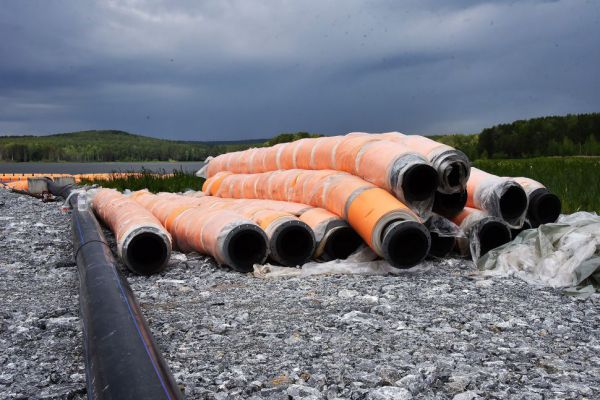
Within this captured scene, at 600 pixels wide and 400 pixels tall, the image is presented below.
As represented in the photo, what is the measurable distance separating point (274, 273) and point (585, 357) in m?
3.69

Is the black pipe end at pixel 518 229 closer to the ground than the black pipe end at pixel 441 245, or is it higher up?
higher up

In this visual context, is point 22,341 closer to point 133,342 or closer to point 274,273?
point 133,342

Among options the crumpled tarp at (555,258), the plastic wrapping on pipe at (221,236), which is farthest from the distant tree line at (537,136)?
the plastic wrapping on pipe at (221,236)

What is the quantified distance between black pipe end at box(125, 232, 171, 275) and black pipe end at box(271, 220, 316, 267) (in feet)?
4.47

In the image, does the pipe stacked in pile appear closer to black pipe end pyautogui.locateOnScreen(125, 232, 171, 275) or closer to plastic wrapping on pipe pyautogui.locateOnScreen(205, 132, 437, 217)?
plastic wrapping on pipe pyautogui.locateOnScreen(205, 132, 437, 217)

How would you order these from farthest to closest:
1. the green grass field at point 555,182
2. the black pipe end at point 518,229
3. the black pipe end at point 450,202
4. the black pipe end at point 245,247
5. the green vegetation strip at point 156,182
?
the green vegetation strip at point 156,182 → the green grass field at point 555,182 → the black pipe end at point 518,229 → the black pipe end at point 450,202 → the black pipe end at point 245,247

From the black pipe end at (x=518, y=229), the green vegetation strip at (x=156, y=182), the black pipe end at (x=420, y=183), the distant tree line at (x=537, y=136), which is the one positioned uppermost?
the distant tree line at (x=537, y=136)

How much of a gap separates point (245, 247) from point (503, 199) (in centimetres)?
365

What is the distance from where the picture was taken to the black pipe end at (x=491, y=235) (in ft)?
24.7

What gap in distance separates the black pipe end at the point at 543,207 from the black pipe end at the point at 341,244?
275cm

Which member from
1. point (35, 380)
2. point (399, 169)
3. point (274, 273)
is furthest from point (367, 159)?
point (35, 380)

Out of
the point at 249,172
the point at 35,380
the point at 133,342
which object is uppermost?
the point at 249,172

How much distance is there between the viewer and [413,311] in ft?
16.6

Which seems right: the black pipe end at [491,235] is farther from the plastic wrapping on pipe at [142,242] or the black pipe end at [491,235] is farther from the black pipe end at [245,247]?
the plastic wrapping on pipe at [142,242]
